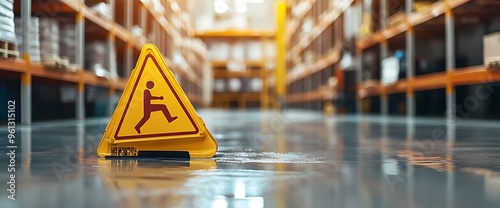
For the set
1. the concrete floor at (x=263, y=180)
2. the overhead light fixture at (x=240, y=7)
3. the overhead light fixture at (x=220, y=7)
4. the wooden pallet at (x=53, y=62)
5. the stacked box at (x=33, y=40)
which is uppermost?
the overhead light fixture at (x=240, y=7)

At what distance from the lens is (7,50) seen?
3.91 m

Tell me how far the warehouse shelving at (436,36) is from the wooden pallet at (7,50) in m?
4.20

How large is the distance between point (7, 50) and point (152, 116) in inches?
99.1

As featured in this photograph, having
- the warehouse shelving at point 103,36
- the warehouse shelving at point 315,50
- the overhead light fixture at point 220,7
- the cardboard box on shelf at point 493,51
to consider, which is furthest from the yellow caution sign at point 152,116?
the overhead light fixture at point 220,7

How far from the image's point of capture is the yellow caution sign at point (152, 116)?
1909 millimetres

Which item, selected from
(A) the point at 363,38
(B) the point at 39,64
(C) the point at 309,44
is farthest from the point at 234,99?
(B) the point at 39,64

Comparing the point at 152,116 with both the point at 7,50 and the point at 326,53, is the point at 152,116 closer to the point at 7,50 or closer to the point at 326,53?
the point at 7,50

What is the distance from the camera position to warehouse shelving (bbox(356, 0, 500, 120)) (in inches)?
213

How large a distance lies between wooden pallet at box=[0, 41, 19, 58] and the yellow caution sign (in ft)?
7.74

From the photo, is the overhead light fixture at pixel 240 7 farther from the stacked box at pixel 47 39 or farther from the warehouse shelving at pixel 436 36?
the stacked box at pixel 47 39

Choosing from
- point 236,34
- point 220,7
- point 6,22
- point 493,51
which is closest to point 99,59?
point 6,22

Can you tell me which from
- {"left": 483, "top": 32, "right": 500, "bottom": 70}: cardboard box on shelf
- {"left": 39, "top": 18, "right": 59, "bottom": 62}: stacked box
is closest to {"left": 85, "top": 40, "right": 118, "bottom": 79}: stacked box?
{"left": 39, "top": 18, "right": 59, "bottom": 62}: stacked box

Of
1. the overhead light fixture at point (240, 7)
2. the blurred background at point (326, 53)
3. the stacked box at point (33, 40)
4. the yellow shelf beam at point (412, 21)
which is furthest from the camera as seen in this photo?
the overhead light fixture at point (240, 7)

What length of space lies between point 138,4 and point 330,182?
287 inches
